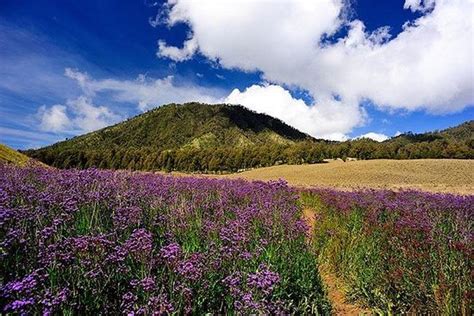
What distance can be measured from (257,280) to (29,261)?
2.59 metres

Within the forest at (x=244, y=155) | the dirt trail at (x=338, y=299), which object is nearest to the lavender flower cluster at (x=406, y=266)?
the dirt trail at (x=338, y=299)

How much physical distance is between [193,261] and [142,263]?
0.65 metres

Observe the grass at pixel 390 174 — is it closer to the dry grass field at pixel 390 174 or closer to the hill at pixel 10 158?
the dry grass field at pixel 390 174

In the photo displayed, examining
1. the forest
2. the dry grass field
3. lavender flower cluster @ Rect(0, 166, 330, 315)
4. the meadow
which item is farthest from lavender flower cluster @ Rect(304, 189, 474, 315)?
the forest

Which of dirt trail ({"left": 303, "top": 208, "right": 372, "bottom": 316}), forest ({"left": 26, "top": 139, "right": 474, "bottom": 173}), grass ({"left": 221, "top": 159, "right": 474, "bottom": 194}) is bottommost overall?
dirt trail ({"left": 303, "top": 208, "right": 372, "bottom": 316})

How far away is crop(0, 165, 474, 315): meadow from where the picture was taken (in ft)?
11.5

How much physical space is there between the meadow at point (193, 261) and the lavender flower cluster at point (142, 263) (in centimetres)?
2

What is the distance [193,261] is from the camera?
3715 millimetres

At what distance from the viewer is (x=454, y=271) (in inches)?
204

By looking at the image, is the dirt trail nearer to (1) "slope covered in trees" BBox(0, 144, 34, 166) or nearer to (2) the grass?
(1) "slope covered in trees" BBox(0, 144, 34, 166)

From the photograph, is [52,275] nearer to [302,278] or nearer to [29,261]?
[29,261]

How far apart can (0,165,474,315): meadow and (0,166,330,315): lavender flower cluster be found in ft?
0.06

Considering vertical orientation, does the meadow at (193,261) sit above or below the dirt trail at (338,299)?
above

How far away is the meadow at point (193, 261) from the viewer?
3.52 m
